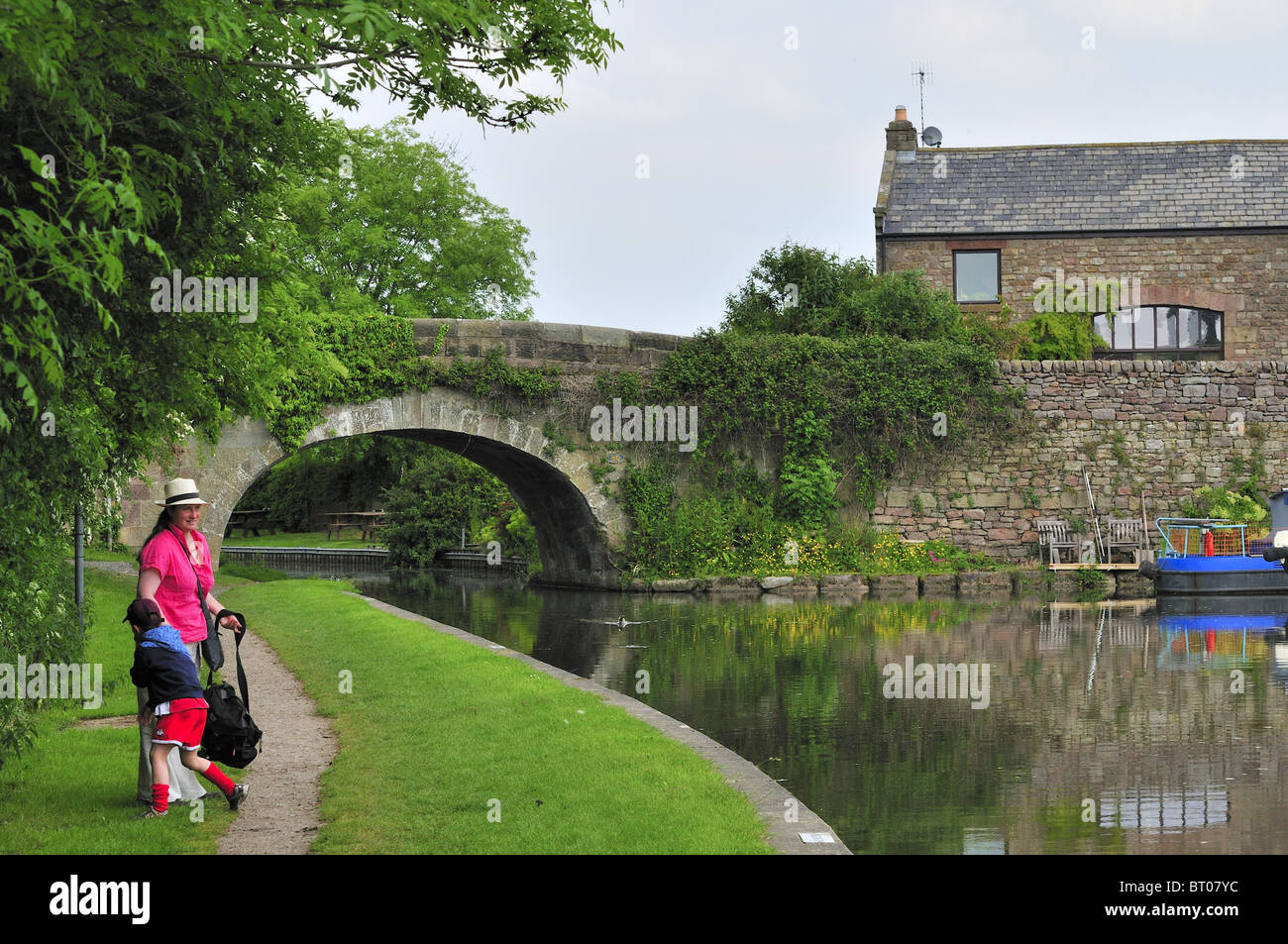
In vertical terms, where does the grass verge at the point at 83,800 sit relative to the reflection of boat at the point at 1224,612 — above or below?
above

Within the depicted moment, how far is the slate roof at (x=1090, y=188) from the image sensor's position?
30.2 meters

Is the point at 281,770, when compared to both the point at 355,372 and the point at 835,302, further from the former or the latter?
the point at 835,302

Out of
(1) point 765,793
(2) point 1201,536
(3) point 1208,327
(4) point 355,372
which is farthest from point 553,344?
(3) point 1208,327

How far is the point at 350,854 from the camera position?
5.64 meters

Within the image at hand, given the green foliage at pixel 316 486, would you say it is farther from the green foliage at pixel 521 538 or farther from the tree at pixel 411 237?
the green foliage at pixel 521 538

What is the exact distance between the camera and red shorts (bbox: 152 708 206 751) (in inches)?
255

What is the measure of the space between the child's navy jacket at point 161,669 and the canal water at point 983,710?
11.0 feet

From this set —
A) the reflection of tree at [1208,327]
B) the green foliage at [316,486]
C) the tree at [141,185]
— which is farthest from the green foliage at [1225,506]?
the green foliage at [316,486]

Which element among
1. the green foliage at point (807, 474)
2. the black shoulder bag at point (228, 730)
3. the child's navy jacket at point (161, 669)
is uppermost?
the green foliage at point (807, 474)

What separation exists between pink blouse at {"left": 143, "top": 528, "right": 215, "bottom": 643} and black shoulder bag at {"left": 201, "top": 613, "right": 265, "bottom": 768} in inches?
11.1
